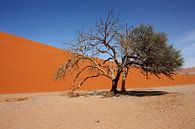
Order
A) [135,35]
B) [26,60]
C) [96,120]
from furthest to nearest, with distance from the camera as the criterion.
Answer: [26,60], [135,35], [96,120]

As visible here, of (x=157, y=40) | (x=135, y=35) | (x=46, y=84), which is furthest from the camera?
(x=46, y=84)

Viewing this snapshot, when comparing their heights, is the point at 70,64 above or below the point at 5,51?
below

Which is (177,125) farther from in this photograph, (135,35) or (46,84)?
(46,84)

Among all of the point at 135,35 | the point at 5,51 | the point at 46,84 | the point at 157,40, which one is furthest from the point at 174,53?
the point at 5,51

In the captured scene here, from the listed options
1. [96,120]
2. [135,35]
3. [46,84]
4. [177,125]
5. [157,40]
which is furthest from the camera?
[46,84]

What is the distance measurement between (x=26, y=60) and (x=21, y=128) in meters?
24.8

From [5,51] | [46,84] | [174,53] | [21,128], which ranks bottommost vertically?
[21,128]

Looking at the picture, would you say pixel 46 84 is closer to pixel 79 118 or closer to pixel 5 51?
pixel 5 51

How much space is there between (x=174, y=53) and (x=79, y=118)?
10.6 m

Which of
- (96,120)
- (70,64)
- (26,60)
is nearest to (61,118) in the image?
(96,120)

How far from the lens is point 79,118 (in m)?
6.61

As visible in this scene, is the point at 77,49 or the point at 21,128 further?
the point at 77,49

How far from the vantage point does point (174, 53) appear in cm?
1443

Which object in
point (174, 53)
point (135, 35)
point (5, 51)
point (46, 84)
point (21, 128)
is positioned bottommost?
point (21, 128)
